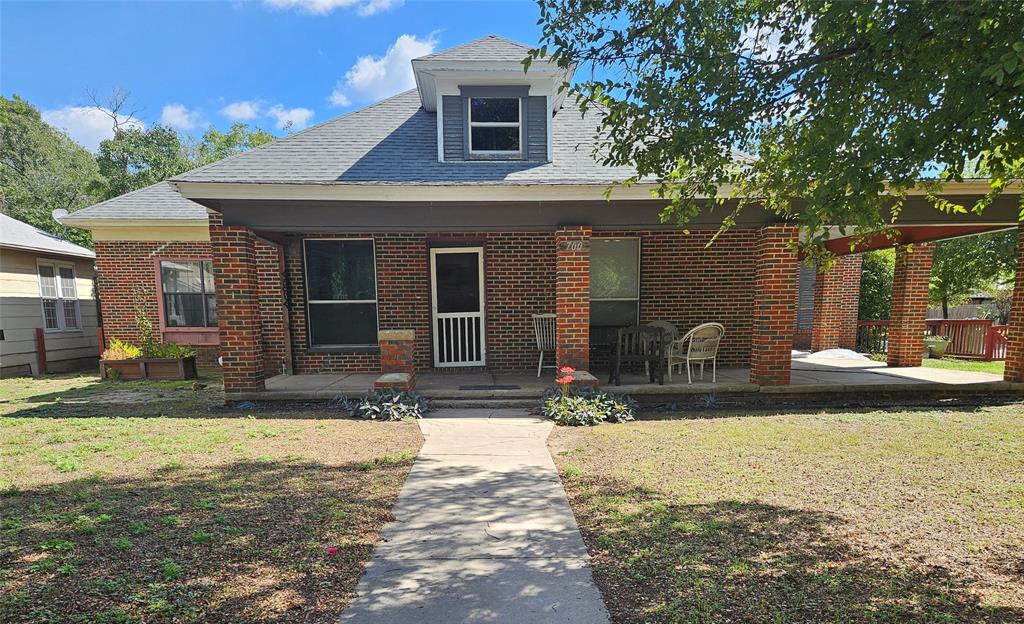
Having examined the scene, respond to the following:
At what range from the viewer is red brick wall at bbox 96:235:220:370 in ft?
30.0

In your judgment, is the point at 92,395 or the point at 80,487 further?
the point at 92,395

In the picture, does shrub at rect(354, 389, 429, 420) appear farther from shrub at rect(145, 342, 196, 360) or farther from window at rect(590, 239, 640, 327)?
shrub at rect(145, 342, 196, 360)

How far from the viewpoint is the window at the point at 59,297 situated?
1029 centimetres

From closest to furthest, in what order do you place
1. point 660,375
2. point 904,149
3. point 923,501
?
1. point 904,149
2. point 923,501
3. point 660,375

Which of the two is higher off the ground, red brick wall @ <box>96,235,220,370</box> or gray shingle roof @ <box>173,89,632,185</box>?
gray shingle roof @ <box>173,89,632,185</box>

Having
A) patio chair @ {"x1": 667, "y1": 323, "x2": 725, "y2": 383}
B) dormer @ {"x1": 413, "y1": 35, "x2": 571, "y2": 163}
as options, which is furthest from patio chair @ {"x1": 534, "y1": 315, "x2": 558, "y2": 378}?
dormer @ {"x1": 413, "y1": 35, "x2": 571, "y2": 163}

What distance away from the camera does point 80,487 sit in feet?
11.3

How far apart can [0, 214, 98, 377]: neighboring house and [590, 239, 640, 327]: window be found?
12.4 m

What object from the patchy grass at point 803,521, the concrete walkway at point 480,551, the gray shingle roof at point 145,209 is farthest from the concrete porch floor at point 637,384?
the gray shingle roof at point 145,209

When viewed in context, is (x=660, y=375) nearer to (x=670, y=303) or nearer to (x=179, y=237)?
(x=670, y=303)

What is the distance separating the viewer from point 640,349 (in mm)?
6828

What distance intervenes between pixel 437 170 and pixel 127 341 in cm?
830

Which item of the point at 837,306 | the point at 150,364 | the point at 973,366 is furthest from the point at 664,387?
the point at 150,364

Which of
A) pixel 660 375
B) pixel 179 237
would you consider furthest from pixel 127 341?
pixel 660 375
